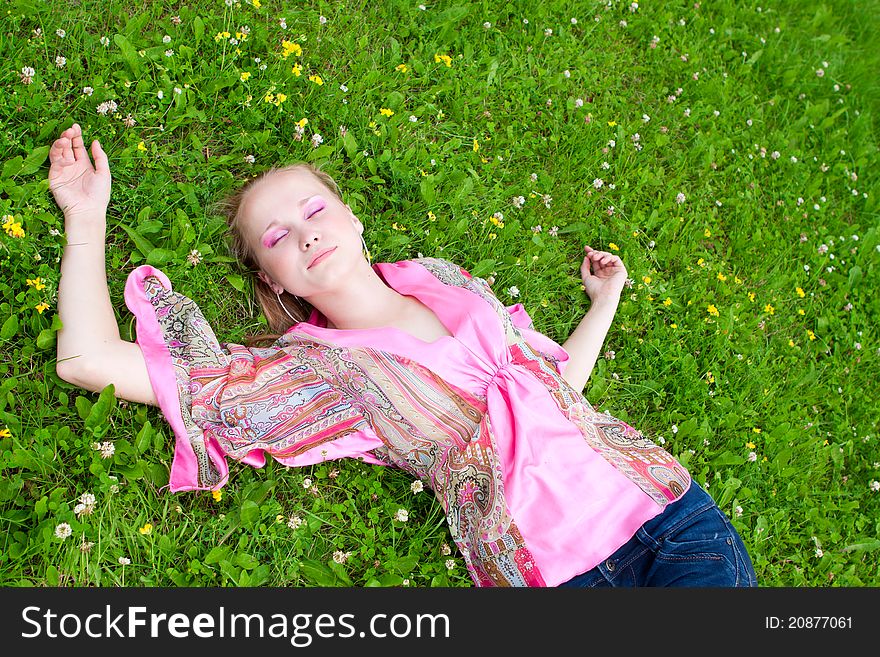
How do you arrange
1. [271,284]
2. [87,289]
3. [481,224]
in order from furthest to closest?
[481,224] < [271,284] < [87,289]

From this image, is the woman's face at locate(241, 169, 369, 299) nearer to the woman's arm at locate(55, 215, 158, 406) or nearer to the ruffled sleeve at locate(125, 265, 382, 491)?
the ruffled sleeve at locate(125, 265, 382, 491)

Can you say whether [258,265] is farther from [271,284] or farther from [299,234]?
[299,234]

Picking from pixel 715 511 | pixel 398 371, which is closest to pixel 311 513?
pixel 398 371

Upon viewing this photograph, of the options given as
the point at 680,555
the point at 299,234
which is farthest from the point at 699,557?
the point at 299,234

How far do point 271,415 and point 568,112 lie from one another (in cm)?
301

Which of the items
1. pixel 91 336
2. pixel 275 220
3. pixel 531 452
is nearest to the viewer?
pixel 91 336

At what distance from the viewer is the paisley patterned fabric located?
341 cm

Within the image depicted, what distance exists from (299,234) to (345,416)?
88 cm

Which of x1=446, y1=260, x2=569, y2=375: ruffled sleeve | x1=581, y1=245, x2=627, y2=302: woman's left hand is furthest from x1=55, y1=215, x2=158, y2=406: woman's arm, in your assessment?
x1=581, y1=245, x2=627, y2=302: woman's left hand

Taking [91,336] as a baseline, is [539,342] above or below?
above

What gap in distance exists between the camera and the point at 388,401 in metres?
3.57

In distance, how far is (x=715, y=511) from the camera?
362 centimetres

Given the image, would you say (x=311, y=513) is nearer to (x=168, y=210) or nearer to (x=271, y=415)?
(x=271, y=415)

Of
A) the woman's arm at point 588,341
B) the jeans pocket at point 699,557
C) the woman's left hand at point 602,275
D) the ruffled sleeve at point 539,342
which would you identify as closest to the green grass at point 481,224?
the woman's left hand at point 602,275
